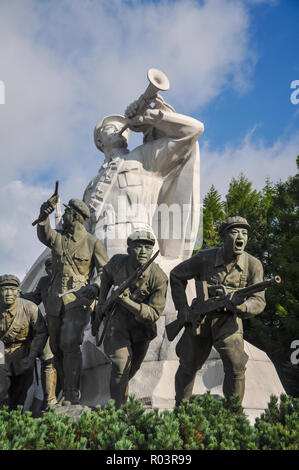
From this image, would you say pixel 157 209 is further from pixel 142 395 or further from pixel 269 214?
pixel 269 214

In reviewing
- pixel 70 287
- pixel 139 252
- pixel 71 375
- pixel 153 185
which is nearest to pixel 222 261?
pixel 139 252

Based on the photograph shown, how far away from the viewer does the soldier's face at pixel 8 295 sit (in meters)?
6.17

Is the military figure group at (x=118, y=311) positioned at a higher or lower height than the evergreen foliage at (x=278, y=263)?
lower

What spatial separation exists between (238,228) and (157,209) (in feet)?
14.1

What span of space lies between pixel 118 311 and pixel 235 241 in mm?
1355

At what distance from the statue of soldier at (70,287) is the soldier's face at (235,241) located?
1482mm

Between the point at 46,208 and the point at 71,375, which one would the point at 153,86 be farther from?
the point at 71,375

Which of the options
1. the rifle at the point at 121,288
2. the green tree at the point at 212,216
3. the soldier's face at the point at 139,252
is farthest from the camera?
the green tree at the point at 212,216

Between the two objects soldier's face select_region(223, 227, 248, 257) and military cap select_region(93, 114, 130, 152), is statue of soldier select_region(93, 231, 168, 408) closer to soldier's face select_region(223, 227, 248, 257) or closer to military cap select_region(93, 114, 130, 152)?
soldier's face select_region(223, 227, 248, 257)

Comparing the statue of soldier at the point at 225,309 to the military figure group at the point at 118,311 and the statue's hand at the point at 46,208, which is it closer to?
the military figure group at the point at 118,311

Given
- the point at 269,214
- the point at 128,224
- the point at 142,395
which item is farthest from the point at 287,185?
the point at 142,395

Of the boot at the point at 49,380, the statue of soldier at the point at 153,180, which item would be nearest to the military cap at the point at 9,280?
the boot at the point at 49,380

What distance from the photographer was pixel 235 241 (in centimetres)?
532

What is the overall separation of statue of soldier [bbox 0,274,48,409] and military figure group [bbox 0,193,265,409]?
0.01 meters
